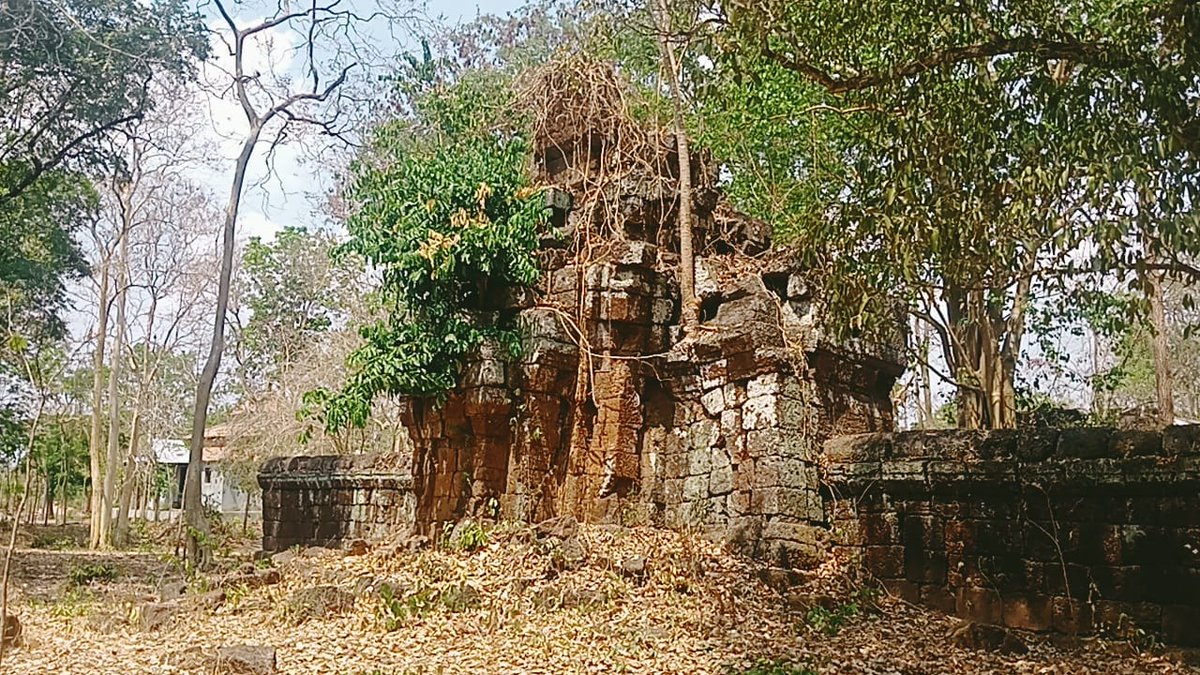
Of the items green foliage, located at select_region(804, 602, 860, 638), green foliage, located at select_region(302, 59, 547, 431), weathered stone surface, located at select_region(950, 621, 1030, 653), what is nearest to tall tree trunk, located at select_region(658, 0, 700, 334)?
green foliage, located at select_region(302, 59, 547, 431)

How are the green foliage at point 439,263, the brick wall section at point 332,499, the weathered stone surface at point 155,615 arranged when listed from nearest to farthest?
the weathered stone surface at point 155,615
the green foliage at point 439,263
the brick wall section at point 332,499

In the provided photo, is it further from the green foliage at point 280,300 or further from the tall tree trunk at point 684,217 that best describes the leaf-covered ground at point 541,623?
the green foliage at point 280,300

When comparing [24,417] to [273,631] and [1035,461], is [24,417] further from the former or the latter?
[1035,461]

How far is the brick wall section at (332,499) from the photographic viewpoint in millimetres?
12367

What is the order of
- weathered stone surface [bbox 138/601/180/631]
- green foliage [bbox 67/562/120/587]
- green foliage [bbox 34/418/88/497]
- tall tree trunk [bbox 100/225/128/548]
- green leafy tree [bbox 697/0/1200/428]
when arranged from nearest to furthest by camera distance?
1. green leafy tree [bbox 697/0/1200/428]
2. weathered stone surface [bbox 138/601/180/631]
3. green foliage [bbox 67/562/120/587]
4. tall tree trunk [bbox 100/225/128/548]
5. green foliage [bbox 34/418/88/497]

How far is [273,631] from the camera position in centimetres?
722

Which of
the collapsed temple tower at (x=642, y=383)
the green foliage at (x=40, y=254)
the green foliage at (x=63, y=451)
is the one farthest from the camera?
the green foliage at (x=63, y=451)

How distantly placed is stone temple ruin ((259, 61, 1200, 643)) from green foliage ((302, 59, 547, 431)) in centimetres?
28

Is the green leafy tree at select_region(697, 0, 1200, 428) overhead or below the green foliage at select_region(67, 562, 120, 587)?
overhead

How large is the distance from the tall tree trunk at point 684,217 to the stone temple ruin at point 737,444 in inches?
5.1

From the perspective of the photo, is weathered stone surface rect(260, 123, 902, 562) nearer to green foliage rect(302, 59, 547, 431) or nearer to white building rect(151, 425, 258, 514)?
green foliage rect(302, 59, 547, 431)

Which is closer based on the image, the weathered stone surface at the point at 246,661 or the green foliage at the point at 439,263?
the weathered stone surface at the point at 246,661

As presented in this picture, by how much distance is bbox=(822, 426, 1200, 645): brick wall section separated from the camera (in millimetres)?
6160

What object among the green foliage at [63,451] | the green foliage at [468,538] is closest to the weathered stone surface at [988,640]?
the green foliage at [468,538]
